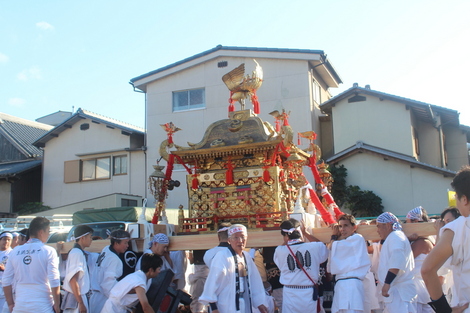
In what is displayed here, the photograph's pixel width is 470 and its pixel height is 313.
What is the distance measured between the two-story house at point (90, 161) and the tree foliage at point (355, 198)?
885cm

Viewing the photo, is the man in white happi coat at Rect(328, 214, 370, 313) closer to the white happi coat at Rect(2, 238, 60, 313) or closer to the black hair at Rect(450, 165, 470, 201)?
the black hair at Rect(450, 165, 470, 201)

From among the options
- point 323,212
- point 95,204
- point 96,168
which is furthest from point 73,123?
point 323,212

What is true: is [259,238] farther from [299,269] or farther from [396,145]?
[396,145]

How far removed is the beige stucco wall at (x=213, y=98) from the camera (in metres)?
17.8

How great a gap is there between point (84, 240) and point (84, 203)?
13636 mm

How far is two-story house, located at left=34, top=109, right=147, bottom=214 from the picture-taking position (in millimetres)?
20381

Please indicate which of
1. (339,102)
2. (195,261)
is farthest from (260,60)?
(195,261)

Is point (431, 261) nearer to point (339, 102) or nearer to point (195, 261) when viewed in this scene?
point (195, 261)

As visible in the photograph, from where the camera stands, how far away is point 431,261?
9.83ft

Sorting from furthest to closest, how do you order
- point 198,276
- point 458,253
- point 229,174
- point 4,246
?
point 229,174 < point 198,276 < point 4,246 < point 458,253

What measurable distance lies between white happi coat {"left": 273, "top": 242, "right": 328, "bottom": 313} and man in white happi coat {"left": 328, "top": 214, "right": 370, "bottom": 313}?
0.20 m

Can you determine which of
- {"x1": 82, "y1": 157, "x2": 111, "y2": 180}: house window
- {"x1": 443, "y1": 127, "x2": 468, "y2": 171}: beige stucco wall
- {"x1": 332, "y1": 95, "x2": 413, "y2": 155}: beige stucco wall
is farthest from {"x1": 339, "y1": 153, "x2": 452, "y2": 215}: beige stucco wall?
{"x1": 82, "y1": 157, "x2": 111, "y2": 180}: house window

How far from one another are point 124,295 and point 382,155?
1359 cm

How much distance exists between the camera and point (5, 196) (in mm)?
20938
